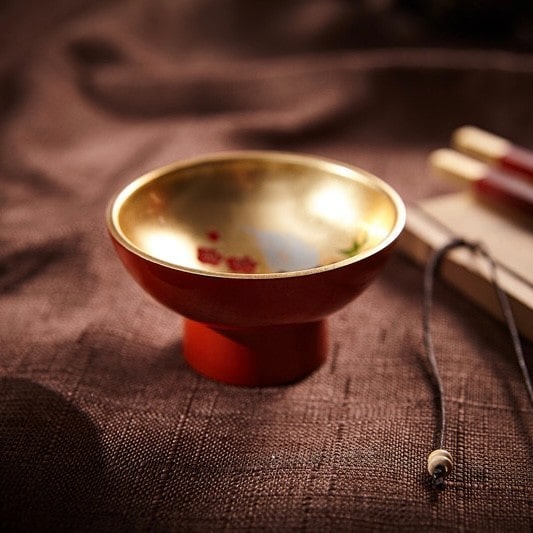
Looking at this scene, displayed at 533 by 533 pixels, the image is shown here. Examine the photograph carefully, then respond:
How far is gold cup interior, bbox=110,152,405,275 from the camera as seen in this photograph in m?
0.59

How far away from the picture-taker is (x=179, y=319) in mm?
654

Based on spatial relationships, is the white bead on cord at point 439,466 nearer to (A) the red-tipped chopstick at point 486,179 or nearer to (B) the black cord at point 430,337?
(B) the black cord at point 430,337

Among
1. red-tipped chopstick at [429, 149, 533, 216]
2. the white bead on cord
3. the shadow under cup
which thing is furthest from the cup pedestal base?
red-tipped chopstick at [429, 149, 533, 216]

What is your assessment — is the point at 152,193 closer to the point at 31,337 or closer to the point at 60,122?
the point at 31,337

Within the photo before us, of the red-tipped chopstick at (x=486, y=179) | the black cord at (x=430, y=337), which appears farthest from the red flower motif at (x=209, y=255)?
the red-tipped chopstick at (x=486, y=179)

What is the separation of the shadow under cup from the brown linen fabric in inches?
1.4

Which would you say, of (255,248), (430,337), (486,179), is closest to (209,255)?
(255,248)

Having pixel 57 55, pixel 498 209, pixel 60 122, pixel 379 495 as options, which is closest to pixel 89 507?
pixel 379 495

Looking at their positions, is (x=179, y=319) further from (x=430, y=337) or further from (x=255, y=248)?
(x=430, y=337)

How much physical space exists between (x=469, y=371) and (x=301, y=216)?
0.63ft

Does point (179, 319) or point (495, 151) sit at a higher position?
point (495, 151)

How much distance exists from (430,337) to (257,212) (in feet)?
0.61

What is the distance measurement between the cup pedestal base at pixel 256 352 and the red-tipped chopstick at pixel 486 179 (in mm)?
266

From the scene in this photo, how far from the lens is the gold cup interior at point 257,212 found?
0.59 metres
